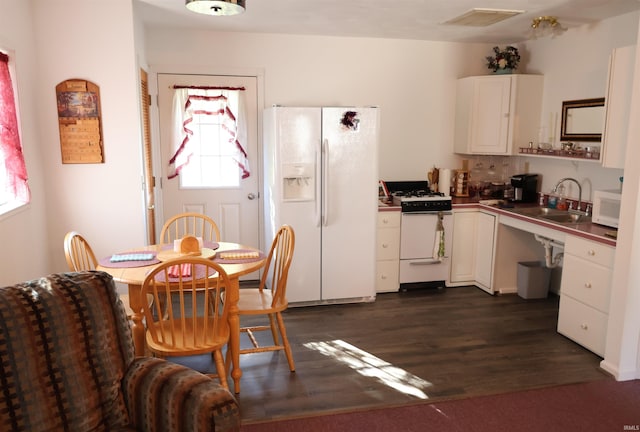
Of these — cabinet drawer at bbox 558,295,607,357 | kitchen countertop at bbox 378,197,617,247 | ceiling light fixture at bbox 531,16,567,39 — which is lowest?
cabinet drawer at bbox 558,295,607,357

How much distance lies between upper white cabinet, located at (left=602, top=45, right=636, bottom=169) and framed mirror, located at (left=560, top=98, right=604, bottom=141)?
0.60 metres

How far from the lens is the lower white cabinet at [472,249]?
15.3ft

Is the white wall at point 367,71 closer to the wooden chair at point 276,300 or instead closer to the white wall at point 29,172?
the white wall at point 29,172

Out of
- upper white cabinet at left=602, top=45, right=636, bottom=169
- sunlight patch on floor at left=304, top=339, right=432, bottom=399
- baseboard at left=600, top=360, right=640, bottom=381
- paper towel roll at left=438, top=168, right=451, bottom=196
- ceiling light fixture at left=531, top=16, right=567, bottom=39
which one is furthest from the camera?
paper towel roll at left=438, top=168, right=451, bottom=196

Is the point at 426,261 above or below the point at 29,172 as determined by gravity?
below

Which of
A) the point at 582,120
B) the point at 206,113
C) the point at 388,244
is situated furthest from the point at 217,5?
the point at 582,120

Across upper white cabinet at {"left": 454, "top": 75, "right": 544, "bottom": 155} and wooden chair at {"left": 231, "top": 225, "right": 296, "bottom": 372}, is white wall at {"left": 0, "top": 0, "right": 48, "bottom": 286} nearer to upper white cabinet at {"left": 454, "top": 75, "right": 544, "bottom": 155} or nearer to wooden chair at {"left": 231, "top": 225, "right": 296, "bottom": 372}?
wooden chair at {"left": 231, "top": 225, "right": 296, "bottom": 372}

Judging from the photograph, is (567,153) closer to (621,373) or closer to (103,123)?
(621,373)

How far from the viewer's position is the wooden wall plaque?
348cm

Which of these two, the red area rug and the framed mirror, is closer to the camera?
the red area rug

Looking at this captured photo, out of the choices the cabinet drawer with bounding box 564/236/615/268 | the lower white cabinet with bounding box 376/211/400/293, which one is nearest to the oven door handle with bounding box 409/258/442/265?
the lower white cabinet with bounding box 376/211/400/293

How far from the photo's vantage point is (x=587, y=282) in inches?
134

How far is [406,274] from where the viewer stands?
469cm

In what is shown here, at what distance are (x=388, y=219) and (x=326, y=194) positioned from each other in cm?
73
